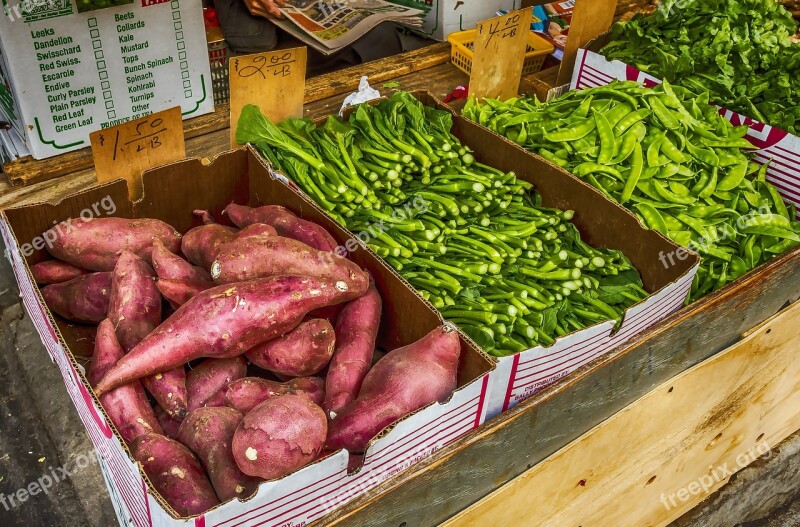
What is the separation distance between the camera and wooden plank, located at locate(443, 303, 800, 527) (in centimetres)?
192

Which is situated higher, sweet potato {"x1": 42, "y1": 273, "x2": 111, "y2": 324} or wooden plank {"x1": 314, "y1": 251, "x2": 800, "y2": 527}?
sweet potato {"x1": 42, "y1": 273, "x2": 111, "y2": 324}

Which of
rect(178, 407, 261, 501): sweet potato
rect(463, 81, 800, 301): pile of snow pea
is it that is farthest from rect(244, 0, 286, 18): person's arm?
rect(178, 407, 261, 501): sweet potato

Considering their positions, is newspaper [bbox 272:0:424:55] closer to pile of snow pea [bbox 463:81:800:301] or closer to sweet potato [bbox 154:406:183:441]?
pile of snow pea [bbox 463:81:800:301]

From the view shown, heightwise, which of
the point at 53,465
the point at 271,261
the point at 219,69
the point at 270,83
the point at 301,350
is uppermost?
the point at 270,83

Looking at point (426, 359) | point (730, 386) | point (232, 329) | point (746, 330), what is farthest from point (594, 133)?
point (232, 329)

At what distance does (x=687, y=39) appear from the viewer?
2982mm

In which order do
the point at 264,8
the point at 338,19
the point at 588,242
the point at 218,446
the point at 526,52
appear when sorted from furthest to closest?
the point at 264,8 < the point at 338,19 < the point at 526,52 < the point at 588,242 < the point at 218,446

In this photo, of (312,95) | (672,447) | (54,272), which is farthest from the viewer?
(312,95)

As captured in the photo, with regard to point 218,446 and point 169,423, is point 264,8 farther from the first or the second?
point 218,446

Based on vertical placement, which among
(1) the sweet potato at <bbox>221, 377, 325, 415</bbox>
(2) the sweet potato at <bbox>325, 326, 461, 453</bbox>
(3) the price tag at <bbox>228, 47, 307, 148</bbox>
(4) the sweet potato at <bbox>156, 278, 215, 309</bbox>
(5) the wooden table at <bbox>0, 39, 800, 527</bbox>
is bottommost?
(5) the wooden table at <bbox>0, 39, 800, 527</bbox>

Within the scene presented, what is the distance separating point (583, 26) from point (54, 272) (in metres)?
2.48

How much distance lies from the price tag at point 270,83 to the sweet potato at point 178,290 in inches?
32.5

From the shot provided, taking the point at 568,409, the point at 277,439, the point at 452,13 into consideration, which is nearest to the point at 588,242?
the point at 568,409

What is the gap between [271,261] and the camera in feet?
5.46
